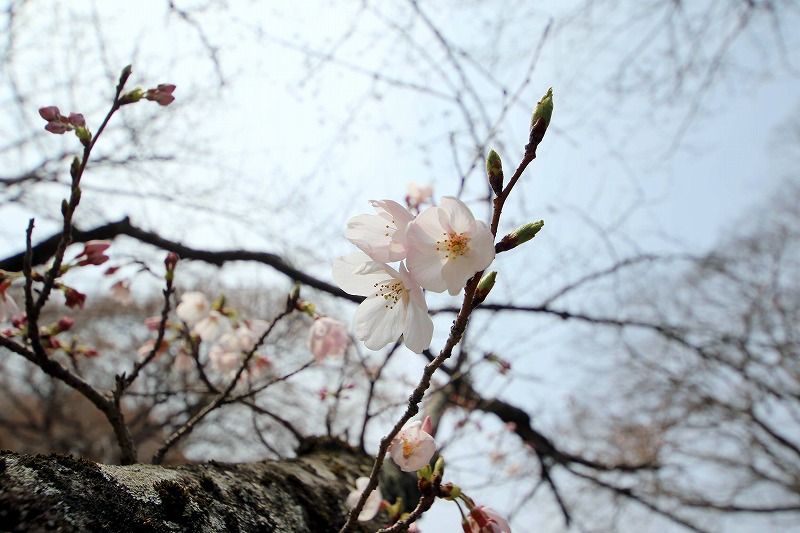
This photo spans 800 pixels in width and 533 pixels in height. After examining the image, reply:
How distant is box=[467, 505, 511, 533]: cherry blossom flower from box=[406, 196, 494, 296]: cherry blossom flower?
0.44m

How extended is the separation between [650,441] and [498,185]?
215 inches

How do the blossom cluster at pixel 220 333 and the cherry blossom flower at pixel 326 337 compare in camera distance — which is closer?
the cherry blossom flower at pixel 326 337

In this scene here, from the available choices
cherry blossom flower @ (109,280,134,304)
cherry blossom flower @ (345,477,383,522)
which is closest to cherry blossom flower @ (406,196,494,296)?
cherry blossom flower @ (345,477,383,522)

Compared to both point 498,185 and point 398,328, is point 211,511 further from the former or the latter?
point 498,185

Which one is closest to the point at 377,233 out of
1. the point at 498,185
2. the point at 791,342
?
the point at 498,185

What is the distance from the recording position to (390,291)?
997mm

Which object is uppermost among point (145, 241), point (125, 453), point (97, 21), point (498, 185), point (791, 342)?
point (791, 342)

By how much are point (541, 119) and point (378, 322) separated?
48cm

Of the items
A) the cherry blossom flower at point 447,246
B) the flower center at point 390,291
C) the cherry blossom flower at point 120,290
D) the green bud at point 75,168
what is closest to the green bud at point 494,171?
the cherry blossom flower at point 447,246

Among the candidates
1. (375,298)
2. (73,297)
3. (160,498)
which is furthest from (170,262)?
(160,498)

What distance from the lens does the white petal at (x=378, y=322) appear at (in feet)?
3.19

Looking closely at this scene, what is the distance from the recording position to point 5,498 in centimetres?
52

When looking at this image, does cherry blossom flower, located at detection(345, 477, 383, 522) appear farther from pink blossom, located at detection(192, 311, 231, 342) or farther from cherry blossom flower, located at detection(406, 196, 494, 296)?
pink blossom, located at detection(192, 311, 231, 342)

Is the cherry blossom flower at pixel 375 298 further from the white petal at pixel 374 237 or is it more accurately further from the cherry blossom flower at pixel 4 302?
the cherry blossom flower at pixel 4 302
